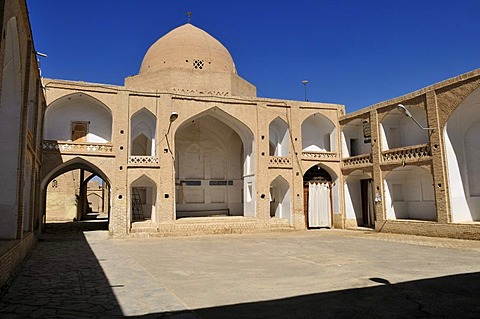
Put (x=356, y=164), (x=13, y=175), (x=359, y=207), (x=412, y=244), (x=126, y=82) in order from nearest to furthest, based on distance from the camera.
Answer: (x=13, y=175), (x=412, y=244), (x=356, y=164), (x=359, y=207), (x=126, y=82)

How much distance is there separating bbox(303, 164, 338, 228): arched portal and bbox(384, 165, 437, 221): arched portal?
3.04 metres

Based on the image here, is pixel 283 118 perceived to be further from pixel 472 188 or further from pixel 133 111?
pixel 472 188

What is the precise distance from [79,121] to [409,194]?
1562cm

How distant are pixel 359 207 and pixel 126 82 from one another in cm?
1452

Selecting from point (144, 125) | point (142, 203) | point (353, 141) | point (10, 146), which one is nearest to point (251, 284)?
point (10, 146)

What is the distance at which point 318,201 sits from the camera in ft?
65.0

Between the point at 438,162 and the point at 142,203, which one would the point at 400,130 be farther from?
the point at 142,203

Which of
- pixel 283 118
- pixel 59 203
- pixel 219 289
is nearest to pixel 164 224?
pixel 283 118

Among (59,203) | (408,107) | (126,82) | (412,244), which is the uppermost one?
(126,82)

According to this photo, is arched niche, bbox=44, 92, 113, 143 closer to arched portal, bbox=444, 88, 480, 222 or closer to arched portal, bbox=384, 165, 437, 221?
arched portal, bbox=384, 165, 437, 221

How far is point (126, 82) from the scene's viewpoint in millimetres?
21750

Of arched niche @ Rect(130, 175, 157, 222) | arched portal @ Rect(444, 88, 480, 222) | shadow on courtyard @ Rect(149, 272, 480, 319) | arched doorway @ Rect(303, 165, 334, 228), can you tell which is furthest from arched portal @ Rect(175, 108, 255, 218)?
shadow on courtyard @ Rect(149, 272, 480, 319)

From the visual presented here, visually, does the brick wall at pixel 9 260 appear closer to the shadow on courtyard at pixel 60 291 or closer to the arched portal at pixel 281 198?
the shadow on courtyard at pixel 60 291

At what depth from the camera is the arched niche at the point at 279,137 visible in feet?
64.7
